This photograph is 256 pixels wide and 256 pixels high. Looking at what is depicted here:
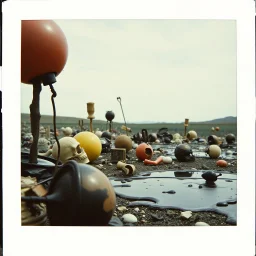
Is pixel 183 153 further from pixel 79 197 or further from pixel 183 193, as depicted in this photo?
pixel 79 197

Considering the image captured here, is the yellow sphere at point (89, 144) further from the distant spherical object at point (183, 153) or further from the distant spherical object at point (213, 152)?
the distant spherical object at point (213, 152)

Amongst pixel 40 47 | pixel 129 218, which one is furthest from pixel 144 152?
pixel 40 47

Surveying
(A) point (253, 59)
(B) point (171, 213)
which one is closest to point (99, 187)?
(B) point (171, 213)

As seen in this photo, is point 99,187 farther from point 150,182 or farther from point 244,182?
point 150,182

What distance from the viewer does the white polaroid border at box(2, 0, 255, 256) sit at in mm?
3115

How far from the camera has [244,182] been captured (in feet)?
10.8

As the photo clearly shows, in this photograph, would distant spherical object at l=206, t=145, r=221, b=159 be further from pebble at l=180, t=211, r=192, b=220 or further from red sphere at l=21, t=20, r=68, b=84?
red sphere at l=21, t=20, r=68, b=84

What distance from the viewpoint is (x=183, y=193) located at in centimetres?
404

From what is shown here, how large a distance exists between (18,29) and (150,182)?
2.62 m

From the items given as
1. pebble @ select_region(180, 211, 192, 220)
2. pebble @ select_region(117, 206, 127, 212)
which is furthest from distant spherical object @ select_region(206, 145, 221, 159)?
pebble @ select_region(117, 206, 127, 212)
